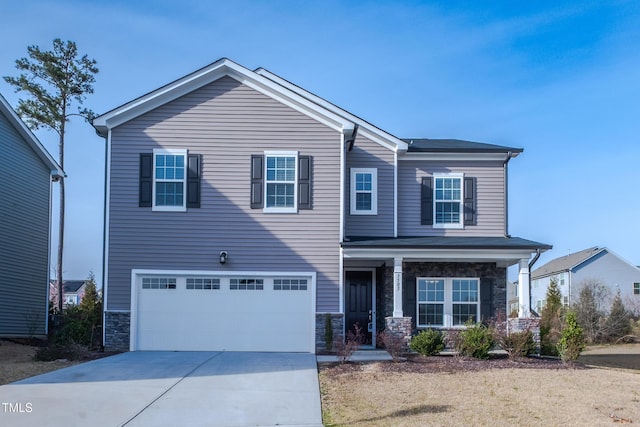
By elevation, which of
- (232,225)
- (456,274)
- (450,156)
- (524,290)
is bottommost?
(524,290)

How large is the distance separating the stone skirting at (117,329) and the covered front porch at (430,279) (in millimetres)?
5554

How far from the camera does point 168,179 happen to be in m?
18.1

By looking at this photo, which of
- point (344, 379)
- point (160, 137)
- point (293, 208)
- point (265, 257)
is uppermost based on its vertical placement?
point (160, 137)

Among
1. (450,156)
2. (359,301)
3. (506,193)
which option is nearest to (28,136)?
(359,301)

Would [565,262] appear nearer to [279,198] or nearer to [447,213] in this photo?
[447,213]

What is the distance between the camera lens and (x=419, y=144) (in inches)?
832

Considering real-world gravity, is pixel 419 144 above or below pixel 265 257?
above

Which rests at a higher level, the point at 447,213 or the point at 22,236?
the point at 447,213

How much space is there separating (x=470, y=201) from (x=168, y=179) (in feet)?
27.5

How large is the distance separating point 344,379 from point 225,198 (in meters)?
6.61

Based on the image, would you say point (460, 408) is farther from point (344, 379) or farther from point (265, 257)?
point (265, 257)

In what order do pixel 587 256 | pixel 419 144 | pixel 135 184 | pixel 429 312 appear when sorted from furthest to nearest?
pixel 587 256 → pixel 419 144 → pixel 429 312 → pixel 135 184

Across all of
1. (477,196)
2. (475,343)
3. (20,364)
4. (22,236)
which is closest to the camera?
(20,364)

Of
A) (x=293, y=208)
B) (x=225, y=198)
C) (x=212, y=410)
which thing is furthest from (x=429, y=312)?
(x=212, y=410)
